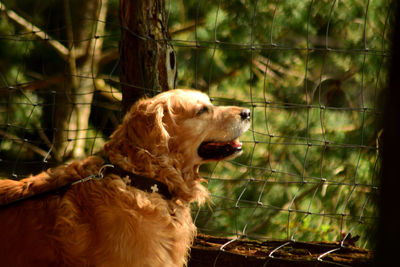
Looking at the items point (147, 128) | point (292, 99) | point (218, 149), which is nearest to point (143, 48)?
point (147, 128)

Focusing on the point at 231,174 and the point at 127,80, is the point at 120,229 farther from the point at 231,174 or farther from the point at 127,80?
the point at 231,174

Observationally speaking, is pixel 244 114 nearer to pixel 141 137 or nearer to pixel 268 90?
pixel 141 137

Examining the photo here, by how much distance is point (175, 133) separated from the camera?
2998mm

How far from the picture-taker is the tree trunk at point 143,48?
3395 millimetres

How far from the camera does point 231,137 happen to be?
3.08 meters

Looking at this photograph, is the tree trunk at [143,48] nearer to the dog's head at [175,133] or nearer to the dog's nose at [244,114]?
the dog's head at [175,133]

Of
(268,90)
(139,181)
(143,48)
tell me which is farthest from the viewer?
(268,90)

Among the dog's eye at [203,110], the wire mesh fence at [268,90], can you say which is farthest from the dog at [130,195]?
the wire mesh fence at [268,90]

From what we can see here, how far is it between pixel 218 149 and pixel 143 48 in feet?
3.01

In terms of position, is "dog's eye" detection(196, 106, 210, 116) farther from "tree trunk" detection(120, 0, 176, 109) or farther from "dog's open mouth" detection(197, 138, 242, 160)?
"tree trunk" detection(120, 0, 176, 109)

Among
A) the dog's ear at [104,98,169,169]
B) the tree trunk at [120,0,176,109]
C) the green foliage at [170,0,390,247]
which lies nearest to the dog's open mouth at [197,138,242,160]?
the dog's ear at [104,98,169,169]

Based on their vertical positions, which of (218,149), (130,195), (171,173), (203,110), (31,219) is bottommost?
(31,219)

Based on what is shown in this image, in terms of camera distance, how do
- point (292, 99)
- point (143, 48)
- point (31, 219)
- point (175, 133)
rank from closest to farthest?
point (31, 219) < point (175, 133) < point (143, 48) < point (292, 99)

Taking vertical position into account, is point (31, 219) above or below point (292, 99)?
below
